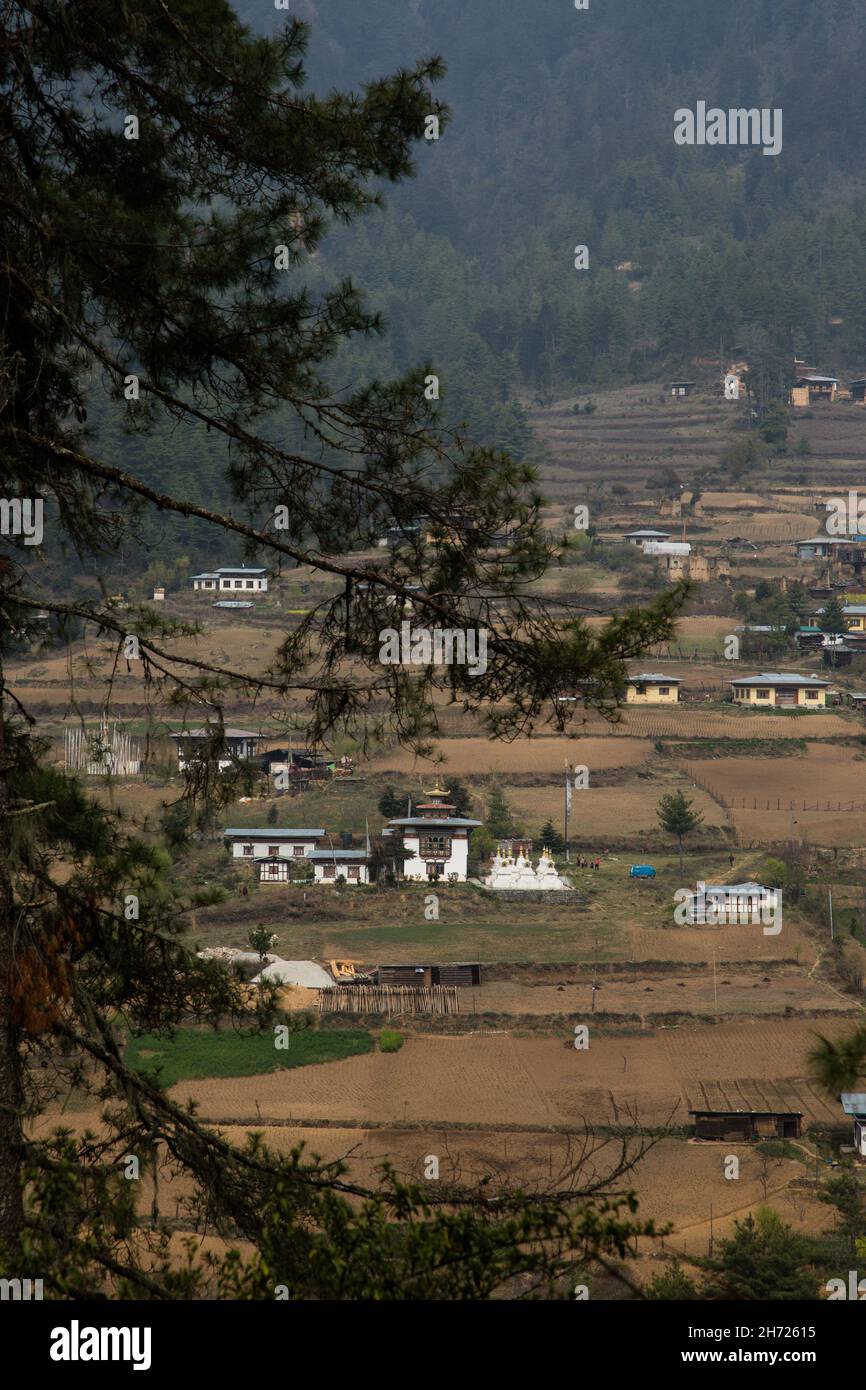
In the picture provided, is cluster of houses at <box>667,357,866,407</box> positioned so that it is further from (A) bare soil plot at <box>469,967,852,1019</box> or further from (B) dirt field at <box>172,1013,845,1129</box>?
(B) dirt field at <box>172,1013,845,1129</box>

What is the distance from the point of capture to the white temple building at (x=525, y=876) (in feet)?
110

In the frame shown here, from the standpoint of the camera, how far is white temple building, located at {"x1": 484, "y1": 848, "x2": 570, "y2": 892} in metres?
33.6

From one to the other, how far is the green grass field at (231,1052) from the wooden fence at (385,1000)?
803 mm

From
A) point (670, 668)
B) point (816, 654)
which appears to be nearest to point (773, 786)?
point (670, 668)

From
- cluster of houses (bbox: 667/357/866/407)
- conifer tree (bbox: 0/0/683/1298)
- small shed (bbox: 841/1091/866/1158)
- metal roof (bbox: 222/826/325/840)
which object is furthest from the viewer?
cluster of houses (bbox: 667/357/866/407)

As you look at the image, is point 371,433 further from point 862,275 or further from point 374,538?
point 862,275

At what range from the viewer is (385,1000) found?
87.6ft

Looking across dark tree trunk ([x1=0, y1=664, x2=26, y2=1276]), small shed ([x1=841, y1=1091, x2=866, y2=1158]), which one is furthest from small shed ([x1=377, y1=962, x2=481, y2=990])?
dark tree trunk ([x1=0, y1=664, x2=26, y2=1276])

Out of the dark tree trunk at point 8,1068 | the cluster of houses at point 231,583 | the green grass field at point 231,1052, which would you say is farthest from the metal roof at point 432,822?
the dark tree trunk at point 8,1068

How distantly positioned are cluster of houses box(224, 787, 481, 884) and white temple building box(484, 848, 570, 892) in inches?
44.5

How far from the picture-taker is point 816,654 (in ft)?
189

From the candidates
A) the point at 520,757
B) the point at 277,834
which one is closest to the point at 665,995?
the point at 277,834

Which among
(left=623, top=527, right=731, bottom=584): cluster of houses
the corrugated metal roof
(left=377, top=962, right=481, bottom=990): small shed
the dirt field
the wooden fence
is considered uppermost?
(left=623, top=527, right=731, bottom=584): cluster of houses

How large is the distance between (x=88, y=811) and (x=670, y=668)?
1913 inches
